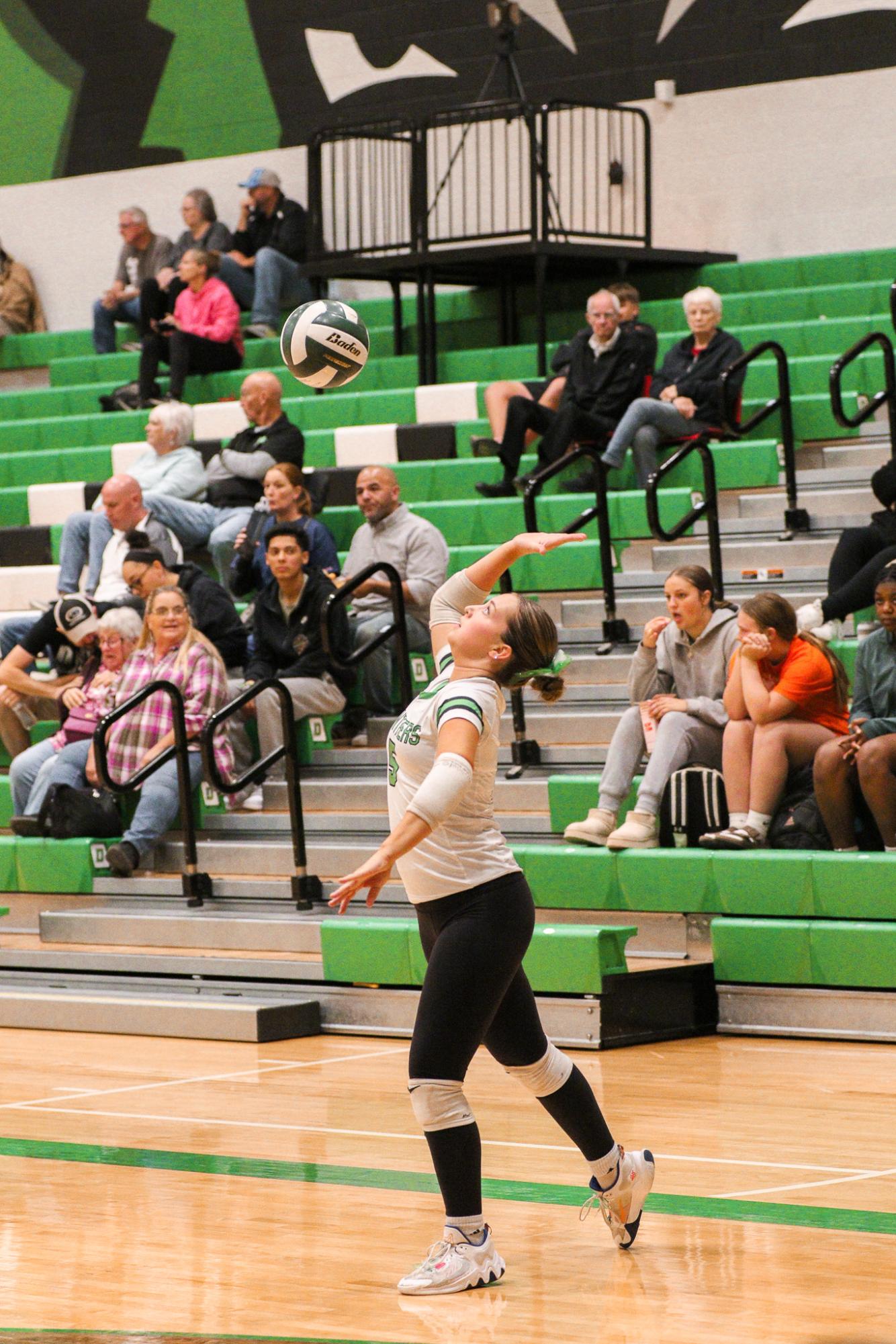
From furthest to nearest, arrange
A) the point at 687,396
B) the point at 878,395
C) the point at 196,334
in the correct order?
the point at 196,334 → the point at 687,396 → the point at 878,395

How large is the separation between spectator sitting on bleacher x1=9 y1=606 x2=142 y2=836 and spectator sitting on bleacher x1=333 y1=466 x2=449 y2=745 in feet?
3.17

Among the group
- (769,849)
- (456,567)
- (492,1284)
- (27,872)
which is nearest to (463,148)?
(456,567)

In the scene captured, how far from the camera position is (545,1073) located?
156 inches

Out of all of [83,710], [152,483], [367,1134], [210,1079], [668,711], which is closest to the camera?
[367,1134]

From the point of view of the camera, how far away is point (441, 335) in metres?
12.3

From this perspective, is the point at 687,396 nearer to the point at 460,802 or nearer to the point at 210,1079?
the point at 210,1079

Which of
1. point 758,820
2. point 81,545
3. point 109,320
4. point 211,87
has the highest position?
point 211,87

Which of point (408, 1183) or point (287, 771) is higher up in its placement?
point (287, 771)

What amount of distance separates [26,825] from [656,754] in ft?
9.31

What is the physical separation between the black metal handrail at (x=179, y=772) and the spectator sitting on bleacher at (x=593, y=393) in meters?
2.45

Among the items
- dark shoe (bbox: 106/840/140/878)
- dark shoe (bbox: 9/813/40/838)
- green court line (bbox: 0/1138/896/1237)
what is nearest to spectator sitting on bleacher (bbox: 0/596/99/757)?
dark shoe (bbox: 9/813/40/838)

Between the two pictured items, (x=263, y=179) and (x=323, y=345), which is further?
(x=263, y=179)

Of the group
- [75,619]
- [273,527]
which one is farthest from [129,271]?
[273,527]

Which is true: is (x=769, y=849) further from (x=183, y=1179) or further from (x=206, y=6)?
(x=206, y=6)
